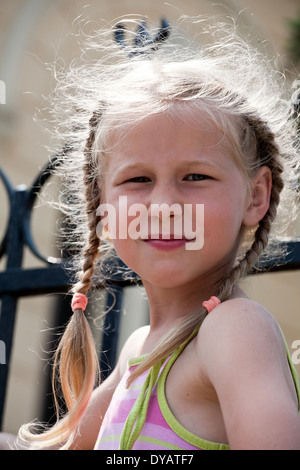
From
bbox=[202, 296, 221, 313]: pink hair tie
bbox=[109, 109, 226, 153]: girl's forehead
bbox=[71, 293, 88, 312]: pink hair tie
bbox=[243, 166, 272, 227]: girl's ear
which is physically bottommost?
bbox=[202, 296, 221, 313]: pink hair tie

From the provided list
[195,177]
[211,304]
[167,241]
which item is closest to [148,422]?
[211,304]

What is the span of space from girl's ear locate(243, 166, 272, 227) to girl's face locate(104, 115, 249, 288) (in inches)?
2.4

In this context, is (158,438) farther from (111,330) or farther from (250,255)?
(111,330)

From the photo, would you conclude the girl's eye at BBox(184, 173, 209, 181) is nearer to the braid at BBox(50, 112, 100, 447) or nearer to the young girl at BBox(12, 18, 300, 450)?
the young girl at BBox(12, 18, 300, 450)

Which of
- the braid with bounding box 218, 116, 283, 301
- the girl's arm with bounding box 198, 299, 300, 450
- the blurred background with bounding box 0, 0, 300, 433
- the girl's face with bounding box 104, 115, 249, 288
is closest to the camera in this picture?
the girl's arm with bounding box 198, 299, 300, 450

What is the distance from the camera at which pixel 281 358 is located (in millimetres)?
1286

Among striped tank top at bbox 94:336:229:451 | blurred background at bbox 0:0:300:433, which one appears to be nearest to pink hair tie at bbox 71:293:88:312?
striped tank top at bbox 94:336:229:451

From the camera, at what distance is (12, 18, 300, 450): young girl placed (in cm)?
128

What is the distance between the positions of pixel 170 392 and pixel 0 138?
13.4ft

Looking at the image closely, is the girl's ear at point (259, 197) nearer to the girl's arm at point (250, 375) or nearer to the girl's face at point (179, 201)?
the girl's face at point (179, 201)

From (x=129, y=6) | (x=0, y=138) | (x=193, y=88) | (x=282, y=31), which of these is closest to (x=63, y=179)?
(x=193, y=88)

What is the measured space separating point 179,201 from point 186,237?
8 centimetres
